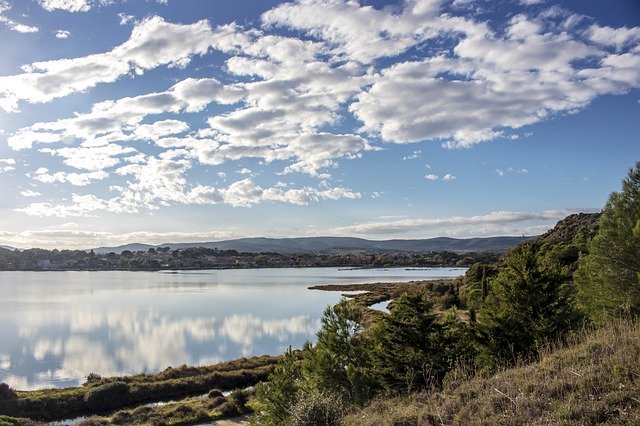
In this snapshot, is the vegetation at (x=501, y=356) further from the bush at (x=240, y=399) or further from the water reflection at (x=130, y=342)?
the water reflection at (x=130, y=342)

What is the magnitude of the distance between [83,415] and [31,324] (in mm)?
38005

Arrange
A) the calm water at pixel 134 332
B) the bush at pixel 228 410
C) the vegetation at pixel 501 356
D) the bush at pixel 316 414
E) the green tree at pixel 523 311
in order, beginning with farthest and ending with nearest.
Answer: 1. the calm water at pixel 134 332
2. the bush at pixel 228 410
3. the green tree at pixel 523 311
4. the bush at pixel 316 414
5. the vegetation at pixel 501 356

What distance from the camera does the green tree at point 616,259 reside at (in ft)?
87.9

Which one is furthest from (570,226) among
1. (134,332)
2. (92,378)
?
(92,378)

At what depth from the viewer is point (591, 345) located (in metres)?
10.8

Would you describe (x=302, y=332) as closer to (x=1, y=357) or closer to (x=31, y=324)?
(x=1, y=357)

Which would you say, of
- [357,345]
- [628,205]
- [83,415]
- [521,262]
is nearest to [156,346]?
[83,415]

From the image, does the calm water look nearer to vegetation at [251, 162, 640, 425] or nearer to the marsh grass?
the marsh grass

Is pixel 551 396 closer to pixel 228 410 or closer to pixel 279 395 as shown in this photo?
pixel 279 395

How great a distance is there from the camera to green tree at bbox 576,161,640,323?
87.9ft

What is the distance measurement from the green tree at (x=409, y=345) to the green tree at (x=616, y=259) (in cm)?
1031

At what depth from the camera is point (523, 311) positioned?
21312 mm

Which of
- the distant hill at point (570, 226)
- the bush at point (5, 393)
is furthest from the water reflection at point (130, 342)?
the distant hill at point (570, 226)

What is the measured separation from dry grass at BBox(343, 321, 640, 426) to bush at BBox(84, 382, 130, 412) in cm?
2595
